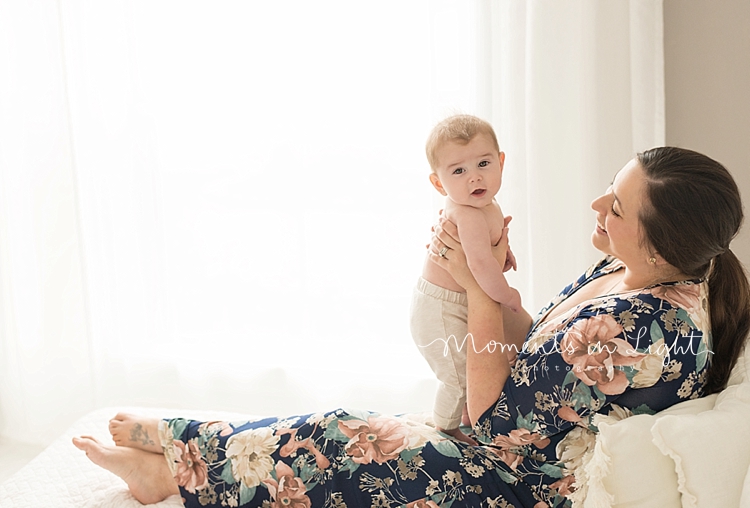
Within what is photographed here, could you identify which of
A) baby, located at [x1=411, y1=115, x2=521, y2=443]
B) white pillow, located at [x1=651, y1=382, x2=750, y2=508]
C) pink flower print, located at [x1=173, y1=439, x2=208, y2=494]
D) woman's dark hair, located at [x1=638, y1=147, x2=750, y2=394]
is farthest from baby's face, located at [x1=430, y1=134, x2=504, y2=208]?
pink flower print, located at [x1=173, y1=439, x2=208, y2=494]

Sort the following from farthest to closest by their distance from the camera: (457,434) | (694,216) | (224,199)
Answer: (224,199) → (457,434) → (694,216)

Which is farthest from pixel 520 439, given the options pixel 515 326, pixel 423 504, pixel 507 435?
pixel 515 326

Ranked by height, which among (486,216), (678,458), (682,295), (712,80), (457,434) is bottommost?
(457,434)

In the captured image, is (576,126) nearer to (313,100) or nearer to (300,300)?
(313,100)

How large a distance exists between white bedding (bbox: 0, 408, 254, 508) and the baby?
2.10 feet

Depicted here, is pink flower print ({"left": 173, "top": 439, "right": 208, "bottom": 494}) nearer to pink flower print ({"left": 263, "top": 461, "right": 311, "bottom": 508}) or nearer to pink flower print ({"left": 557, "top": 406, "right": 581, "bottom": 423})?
pink flower print ({"left": 263, "top": 461, "right": 311, "bottom": 508})

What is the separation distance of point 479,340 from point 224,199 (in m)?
1.63

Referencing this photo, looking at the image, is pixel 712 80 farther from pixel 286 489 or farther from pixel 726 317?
pixel 286 489

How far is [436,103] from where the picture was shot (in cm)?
226

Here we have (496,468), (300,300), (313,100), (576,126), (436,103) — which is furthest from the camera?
(300,300)

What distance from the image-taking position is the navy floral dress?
50.8 inches

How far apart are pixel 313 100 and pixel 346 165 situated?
0.26m

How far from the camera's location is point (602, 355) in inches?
50.6

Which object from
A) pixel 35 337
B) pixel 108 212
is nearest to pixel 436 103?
pixel 108 212
